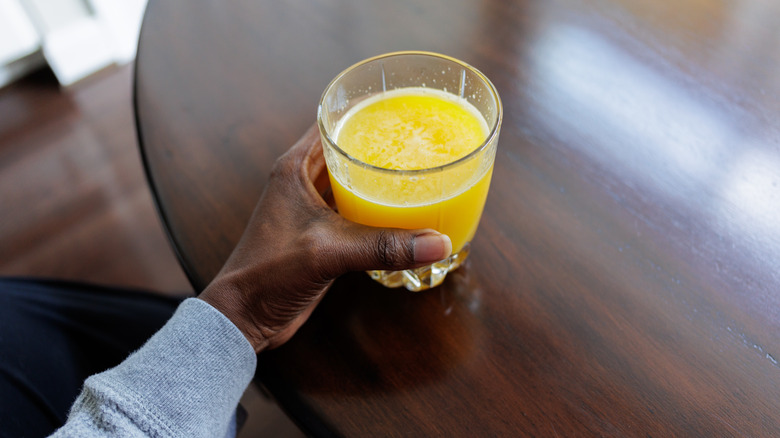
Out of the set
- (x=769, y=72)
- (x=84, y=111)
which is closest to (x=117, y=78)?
(x=84, y=111)

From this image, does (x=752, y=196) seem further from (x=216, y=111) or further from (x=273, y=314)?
(x=216, y=111)

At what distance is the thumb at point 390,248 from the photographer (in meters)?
0.58

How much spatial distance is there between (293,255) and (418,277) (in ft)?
0.61

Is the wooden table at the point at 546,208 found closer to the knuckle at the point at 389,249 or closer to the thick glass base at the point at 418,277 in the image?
the thick glass base at the point at 418,277

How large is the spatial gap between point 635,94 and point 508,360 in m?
0.52

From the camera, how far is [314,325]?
697 mm

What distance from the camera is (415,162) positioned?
2.02 feet

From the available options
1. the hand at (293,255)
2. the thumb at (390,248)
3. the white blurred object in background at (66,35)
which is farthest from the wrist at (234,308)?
the white blurred object in background at (66,35)

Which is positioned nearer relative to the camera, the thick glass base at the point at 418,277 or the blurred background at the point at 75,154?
the thick glass base at the point at 418,277

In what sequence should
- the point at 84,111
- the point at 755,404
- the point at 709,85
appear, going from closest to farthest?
1. the point at 755,404
2. the point at 709,85
3. the point at 84,111

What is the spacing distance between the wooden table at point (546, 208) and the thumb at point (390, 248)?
0.38 ft

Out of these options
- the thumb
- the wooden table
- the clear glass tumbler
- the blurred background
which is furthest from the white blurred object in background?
the thumb

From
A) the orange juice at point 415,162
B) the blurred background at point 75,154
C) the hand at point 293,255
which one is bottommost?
the blurred background at point 75,154

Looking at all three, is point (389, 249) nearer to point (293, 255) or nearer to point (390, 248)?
point (390, 248)
